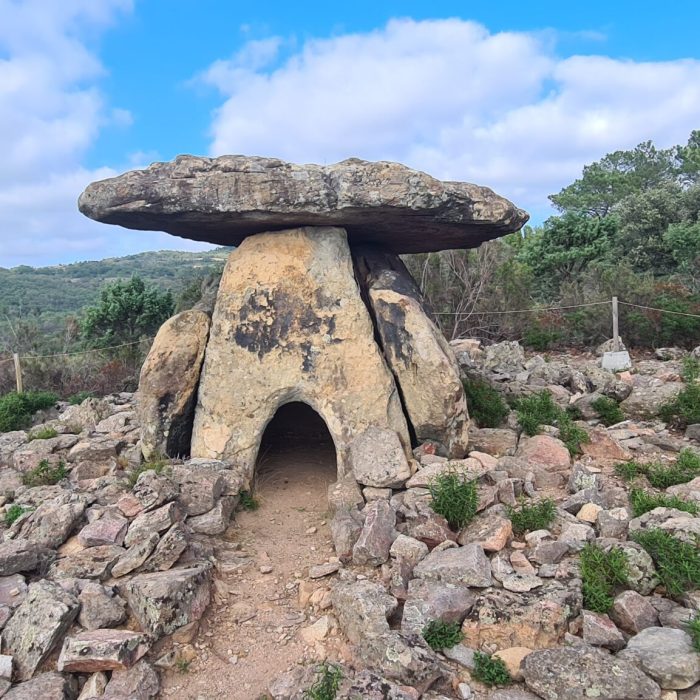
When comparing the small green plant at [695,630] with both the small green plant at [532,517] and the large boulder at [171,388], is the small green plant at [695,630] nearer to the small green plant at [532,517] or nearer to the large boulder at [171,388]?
the small green plant at [532,517]

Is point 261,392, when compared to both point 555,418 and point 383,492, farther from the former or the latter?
point 555,418

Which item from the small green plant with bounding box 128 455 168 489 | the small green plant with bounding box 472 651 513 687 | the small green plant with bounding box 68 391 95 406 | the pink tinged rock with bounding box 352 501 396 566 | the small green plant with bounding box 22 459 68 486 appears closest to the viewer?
the small green plant with bounding box 472 651 513 687

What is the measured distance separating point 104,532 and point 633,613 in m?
4.04

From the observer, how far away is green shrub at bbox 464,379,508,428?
788 cm

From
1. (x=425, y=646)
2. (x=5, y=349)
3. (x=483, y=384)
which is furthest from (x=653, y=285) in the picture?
(x=5, y=349)

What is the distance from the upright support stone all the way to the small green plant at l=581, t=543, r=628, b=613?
237 centimetres

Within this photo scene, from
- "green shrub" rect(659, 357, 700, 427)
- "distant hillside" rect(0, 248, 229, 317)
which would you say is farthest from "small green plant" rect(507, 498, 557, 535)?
"distant hillside" rect(0, 248, 229, 317)

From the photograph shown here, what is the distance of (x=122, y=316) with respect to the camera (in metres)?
15.6

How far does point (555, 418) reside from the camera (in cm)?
794

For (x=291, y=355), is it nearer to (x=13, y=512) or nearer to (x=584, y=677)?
(x=13, y=512)

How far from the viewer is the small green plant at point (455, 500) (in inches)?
200

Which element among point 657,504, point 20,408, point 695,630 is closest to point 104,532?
point 695,630

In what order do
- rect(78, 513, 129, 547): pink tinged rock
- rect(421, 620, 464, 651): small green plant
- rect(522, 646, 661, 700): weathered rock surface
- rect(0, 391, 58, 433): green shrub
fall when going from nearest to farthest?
rect(522, 646, 661, 700): weathered rock surface < rect(421, 620, 464, 651): small green plant < rect(78, 513, 129, 547): pink tinged rock < rect(0, 391, 58, 433): green shrub

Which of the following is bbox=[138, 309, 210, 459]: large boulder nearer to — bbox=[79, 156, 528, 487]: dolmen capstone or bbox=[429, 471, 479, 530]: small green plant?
bbox=[79, 156, 528, 487]: dolmen capstone
